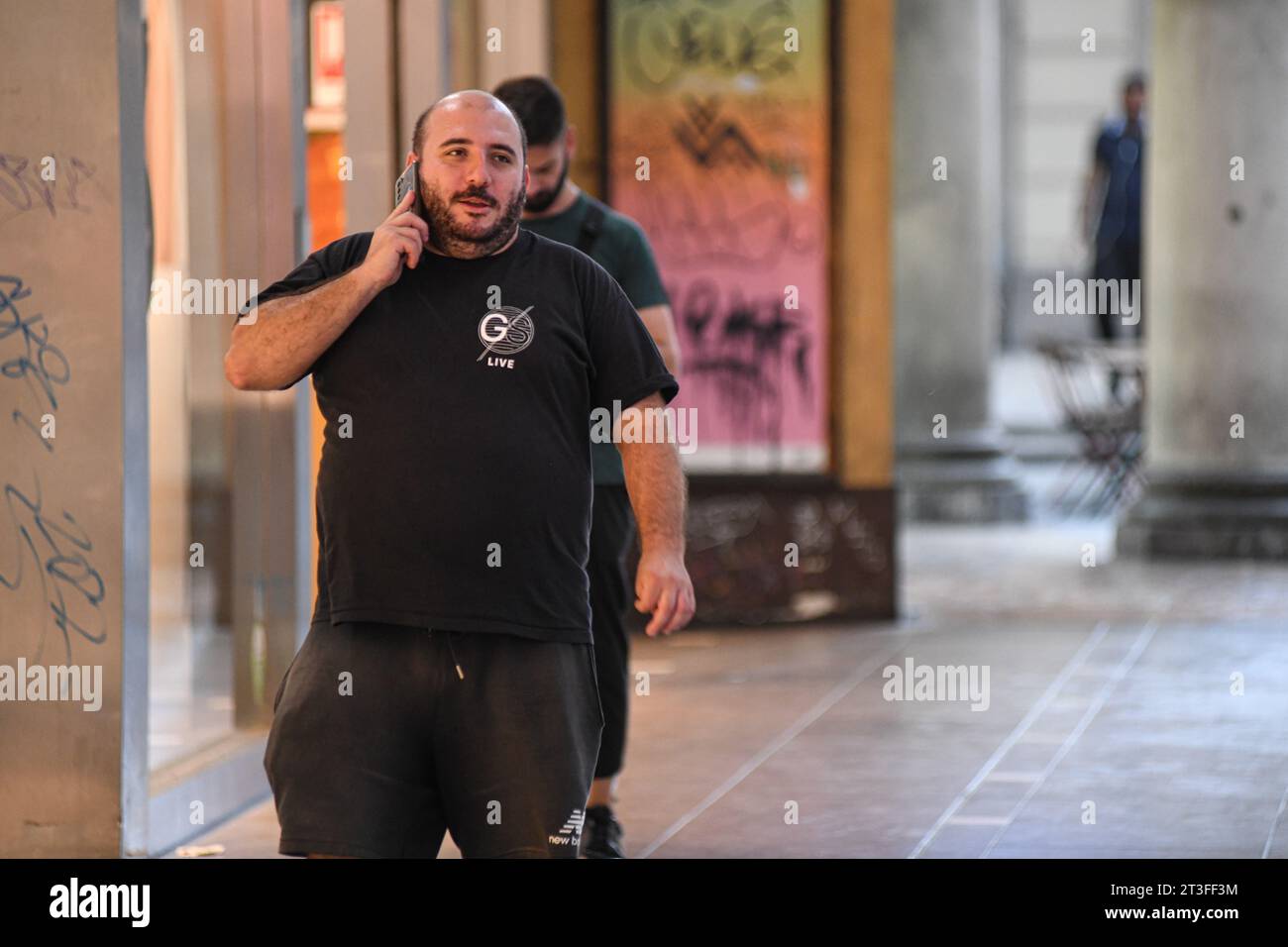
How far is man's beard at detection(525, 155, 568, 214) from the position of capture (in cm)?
614

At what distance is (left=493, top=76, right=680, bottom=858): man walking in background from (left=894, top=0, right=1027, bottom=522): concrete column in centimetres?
932

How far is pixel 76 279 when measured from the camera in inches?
234

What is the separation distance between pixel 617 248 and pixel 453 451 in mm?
2130

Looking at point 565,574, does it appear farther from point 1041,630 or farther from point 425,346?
point 1041,630

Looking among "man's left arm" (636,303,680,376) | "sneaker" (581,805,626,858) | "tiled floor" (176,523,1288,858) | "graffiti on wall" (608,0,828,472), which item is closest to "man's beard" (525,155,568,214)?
"man's left arm" (636,303,680,376)

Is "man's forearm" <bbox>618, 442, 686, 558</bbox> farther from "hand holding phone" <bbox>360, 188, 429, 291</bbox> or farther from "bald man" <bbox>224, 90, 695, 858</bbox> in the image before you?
"hand holding phone" <bbox>360, 188, 429, 291</bbox>

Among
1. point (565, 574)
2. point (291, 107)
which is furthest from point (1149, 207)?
point (565, 574)

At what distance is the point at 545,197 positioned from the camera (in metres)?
6.15

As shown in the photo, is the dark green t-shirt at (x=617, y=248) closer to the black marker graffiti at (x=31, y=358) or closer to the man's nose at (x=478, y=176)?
the black marker graffiti at (x=31, y=358)

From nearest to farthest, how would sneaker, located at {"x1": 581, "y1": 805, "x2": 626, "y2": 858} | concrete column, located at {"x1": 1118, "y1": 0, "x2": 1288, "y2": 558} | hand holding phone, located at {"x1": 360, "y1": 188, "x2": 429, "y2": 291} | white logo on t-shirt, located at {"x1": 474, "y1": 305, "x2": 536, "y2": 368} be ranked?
hand holding phone, located at {"x1": 360, "y1": 188, "x2": 429, "y2": 291}, white logo on t-shirt, located at {"x1": 474, "y1": 305, "x2": 536, "y2": 368}, sneaker, located at {"x1": 581, "y1": 805, "x2": 626, "y2": 858}, concrete column, located at {"x1": 1118, "y1": 0, "x2": 1288, "y2": 558}

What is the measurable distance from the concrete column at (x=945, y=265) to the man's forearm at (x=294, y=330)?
1146cm

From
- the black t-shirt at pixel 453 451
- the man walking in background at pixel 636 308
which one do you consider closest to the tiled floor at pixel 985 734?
the man walking in background at pixel 636 308

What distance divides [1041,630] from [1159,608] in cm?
91

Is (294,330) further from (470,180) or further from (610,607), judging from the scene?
(610,607)
